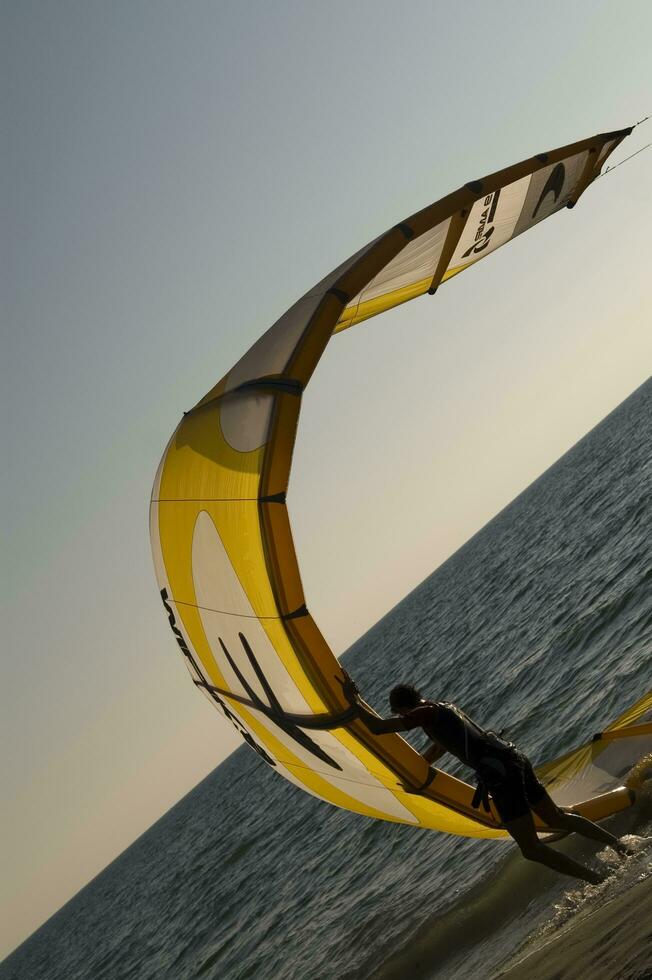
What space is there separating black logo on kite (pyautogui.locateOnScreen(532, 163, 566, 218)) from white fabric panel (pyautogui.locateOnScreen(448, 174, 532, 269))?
235mm

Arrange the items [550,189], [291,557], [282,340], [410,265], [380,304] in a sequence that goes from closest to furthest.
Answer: [291,557] → [282,340] → [410,265] → [550,189] → [380,304]

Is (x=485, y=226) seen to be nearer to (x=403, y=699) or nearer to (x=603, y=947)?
(x=403, y=699)

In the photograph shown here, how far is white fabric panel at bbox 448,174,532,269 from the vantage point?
7.69 meters

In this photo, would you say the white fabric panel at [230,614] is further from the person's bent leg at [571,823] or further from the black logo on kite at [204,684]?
the person's bent leg at [571,823]

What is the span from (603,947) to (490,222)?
573cm

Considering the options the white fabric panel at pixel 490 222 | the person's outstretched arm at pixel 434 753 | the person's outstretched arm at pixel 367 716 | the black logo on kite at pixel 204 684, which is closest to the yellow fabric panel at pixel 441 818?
the person's outstretched arm at pixel 434 753

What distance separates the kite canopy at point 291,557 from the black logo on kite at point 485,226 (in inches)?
1.1

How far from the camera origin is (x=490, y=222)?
828 cm

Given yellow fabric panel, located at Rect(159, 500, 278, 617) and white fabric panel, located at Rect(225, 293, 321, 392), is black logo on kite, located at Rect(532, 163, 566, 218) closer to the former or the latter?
white fabric panel, located at Rect(225, 293, 321, 392)

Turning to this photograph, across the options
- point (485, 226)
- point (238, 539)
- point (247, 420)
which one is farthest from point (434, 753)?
point (485, 226)

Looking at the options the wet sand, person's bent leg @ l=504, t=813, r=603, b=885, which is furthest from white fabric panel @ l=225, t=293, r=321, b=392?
the wet sand

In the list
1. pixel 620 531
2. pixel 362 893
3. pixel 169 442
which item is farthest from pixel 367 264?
pixel 620 531

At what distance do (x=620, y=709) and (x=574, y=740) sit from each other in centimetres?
88

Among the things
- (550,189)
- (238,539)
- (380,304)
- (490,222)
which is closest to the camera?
(238,539)
